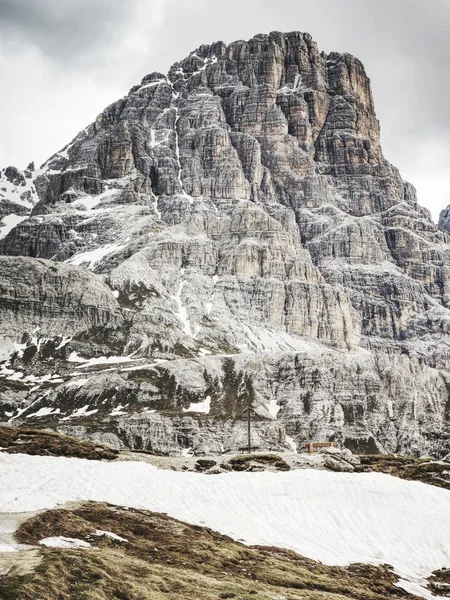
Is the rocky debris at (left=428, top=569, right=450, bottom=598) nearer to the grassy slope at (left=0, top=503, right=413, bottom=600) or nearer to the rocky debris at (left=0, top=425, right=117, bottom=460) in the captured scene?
the grassy slope at (left=0, top=503, right=413, bottom=600)

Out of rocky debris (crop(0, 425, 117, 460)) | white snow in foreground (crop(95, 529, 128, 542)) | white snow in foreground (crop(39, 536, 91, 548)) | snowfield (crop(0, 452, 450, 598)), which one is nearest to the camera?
white snow in foreground (crop(39, 536, 91, 548))

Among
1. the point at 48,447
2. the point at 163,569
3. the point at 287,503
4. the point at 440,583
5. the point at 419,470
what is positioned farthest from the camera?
the point at 419,470

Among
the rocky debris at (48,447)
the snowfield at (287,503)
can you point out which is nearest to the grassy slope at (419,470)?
the snowfield at (287,503)

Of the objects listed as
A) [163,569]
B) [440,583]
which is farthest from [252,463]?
[163,569]

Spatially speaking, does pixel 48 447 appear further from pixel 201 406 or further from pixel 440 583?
pixel 201 406

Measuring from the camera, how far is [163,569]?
90.4 feet

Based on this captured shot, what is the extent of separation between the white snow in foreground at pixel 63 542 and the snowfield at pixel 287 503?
21.7 ft

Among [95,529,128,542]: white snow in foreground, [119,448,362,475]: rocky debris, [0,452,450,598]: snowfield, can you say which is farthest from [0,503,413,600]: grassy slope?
[119,448,362,475]: rocky debris

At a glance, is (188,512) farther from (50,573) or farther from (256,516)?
(50,573)

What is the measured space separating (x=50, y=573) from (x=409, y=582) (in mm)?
20631

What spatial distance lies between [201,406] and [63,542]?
16069cm

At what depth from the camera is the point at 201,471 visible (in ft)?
194

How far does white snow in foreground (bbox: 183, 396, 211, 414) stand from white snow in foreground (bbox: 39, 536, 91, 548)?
155767mm

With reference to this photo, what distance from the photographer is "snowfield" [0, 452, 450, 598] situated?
39.4 meters
